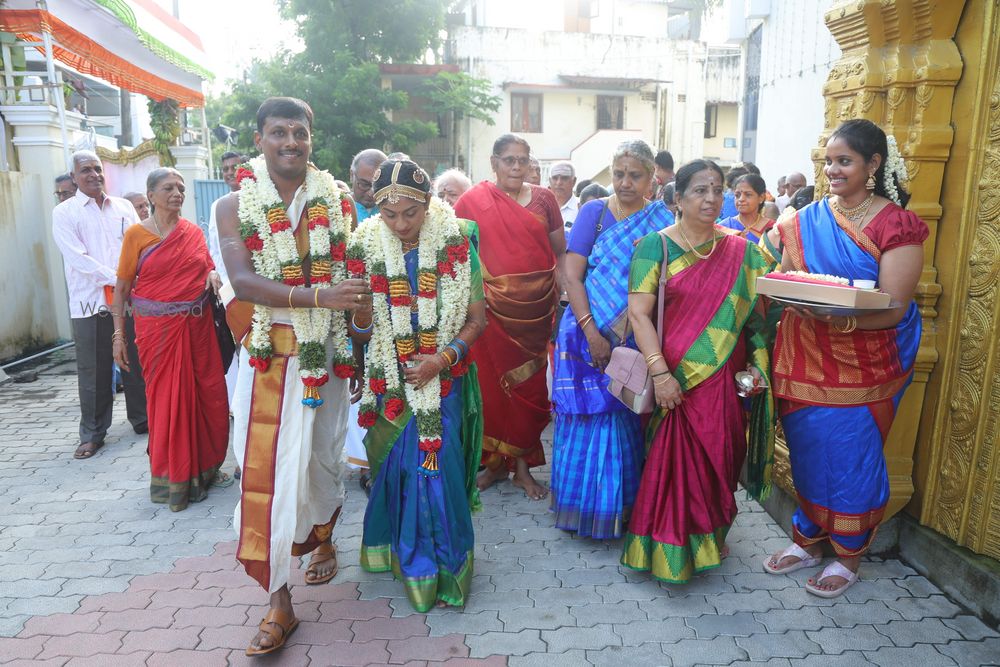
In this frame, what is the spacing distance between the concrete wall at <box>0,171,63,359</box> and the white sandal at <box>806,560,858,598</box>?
894cm

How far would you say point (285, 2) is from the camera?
74.1 ft

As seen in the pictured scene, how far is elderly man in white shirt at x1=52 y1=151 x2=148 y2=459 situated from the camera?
565cm

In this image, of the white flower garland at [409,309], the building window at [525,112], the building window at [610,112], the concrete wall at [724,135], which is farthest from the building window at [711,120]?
the white flower garland at [409,309]

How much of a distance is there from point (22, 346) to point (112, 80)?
14.6 feet

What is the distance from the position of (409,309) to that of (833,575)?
2.36 meters

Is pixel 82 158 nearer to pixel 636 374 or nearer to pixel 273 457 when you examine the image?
pixel 273 457

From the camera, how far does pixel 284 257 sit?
9.93 feet

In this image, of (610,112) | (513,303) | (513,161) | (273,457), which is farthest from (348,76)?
(273,457)

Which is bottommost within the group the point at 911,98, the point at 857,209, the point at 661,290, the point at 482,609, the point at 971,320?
the point at 482,609

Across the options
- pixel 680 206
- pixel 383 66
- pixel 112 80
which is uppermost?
pixel 383 66

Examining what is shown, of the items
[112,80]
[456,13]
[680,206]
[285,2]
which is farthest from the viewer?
[456,13]

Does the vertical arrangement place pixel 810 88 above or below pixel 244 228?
above

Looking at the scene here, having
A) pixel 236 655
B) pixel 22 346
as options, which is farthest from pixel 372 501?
pixel 22 346

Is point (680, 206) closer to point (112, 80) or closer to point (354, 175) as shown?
point (354, 175)
